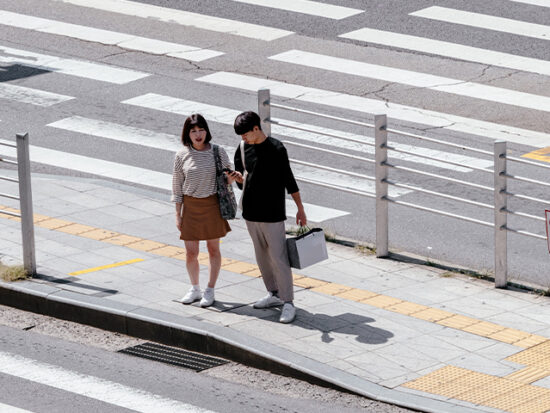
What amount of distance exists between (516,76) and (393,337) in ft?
30.0

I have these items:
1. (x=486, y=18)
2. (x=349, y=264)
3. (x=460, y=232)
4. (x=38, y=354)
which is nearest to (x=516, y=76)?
(x=486, y=18)

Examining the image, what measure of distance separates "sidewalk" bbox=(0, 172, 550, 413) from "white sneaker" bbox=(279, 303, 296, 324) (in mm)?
61

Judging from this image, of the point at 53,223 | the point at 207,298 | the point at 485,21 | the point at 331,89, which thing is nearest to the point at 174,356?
the point at 207,298

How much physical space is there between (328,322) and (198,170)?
1.58 meters

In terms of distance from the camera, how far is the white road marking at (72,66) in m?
18.0

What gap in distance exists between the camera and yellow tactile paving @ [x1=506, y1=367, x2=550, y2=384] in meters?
8.80

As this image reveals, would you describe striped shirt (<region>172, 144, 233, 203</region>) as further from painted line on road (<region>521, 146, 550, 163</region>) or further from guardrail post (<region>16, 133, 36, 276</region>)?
painted line on road (<region>521, 146, 550, 163</region>)

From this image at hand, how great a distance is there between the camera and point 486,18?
A: 20.2 metres

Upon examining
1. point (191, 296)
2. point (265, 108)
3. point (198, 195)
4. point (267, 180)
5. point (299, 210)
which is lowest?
point (191, 296)

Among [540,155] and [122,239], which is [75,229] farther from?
[540,155]

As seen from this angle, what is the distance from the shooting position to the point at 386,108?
1680cm

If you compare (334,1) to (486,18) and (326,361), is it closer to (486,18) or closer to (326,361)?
(486,18)

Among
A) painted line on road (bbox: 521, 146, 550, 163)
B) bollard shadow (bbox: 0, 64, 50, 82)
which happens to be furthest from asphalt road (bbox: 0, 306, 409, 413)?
bollard shadow (bbox: 0, 64, 50, 82)

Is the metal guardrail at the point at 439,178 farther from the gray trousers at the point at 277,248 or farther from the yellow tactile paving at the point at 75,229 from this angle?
the yellow tactile paving at the point at 75,229
